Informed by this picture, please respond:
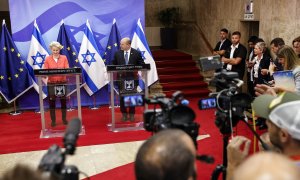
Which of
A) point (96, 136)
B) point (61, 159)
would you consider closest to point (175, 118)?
point (61, 159)

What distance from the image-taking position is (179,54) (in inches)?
410

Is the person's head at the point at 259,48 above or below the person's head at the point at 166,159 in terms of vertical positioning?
above

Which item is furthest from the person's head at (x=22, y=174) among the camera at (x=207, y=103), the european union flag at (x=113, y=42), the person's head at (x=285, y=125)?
the european union flag at (x=113, y=42)

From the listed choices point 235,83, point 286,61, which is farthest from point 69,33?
point 235,83

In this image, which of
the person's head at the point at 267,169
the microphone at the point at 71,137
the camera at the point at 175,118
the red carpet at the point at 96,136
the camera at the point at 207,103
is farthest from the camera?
the red carpet at the point at 96,136

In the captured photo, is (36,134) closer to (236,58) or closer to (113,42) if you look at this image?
(113,42)

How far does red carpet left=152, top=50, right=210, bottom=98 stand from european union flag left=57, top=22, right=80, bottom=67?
8.50ft

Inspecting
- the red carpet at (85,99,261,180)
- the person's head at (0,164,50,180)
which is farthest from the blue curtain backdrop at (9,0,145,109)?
the person's head at (0,164,50,180)

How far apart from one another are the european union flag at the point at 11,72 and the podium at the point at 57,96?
1.39 metres

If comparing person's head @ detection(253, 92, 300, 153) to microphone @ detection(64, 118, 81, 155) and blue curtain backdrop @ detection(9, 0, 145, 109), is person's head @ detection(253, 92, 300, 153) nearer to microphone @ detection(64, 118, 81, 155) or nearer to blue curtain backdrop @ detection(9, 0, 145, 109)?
microphone @ detection(64, 118, 81, 155)

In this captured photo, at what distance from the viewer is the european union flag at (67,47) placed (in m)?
7.31

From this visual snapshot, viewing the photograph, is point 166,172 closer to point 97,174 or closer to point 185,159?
point 185,159

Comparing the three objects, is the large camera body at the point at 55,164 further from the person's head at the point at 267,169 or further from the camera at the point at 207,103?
the camera at the point at 207,103

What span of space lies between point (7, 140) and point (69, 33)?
2686mm
